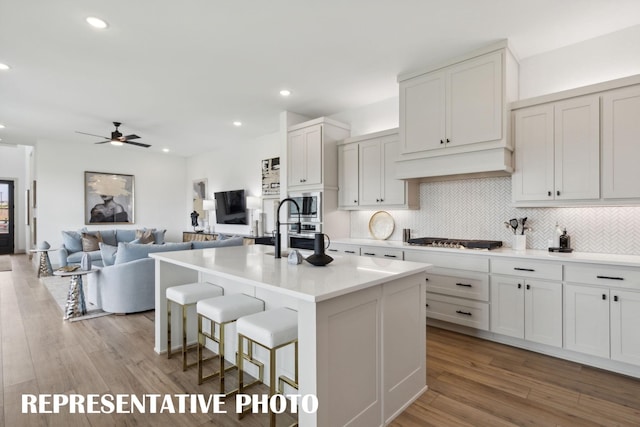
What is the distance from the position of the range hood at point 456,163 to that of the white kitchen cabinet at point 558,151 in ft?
0.59

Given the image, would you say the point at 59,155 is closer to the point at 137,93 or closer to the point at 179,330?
the point at 137,93

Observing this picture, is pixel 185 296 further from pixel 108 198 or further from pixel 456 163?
pixel 108 198

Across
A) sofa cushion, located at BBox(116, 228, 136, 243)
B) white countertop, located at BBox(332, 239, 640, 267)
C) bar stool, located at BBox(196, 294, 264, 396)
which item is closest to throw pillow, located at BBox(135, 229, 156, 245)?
sofa cushion, located at BBox(116, 228, 136, 243)

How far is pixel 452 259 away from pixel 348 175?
1.87 metres

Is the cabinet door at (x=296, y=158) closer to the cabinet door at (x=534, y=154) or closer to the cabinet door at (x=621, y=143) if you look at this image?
the cabinet door at (x=534, y=154)

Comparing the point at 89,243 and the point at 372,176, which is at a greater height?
the point at 372,176

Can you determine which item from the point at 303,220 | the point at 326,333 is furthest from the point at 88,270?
the point at 326,333

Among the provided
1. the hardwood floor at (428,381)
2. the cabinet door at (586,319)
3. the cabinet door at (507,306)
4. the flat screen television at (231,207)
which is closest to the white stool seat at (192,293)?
the hardwood floor at (428,381)

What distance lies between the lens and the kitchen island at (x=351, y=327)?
153 centimetres

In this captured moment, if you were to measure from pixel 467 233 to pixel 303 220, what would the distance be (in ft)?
7.15

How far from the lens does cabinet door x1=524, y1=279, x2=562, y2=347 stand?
8.76 feet

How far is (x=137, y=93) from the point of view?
4164 millimetres

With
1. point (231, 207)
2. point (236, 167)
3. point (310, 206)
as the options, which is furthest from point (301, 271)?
point (236, 167)

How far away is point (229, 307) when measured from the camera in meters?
2.15
